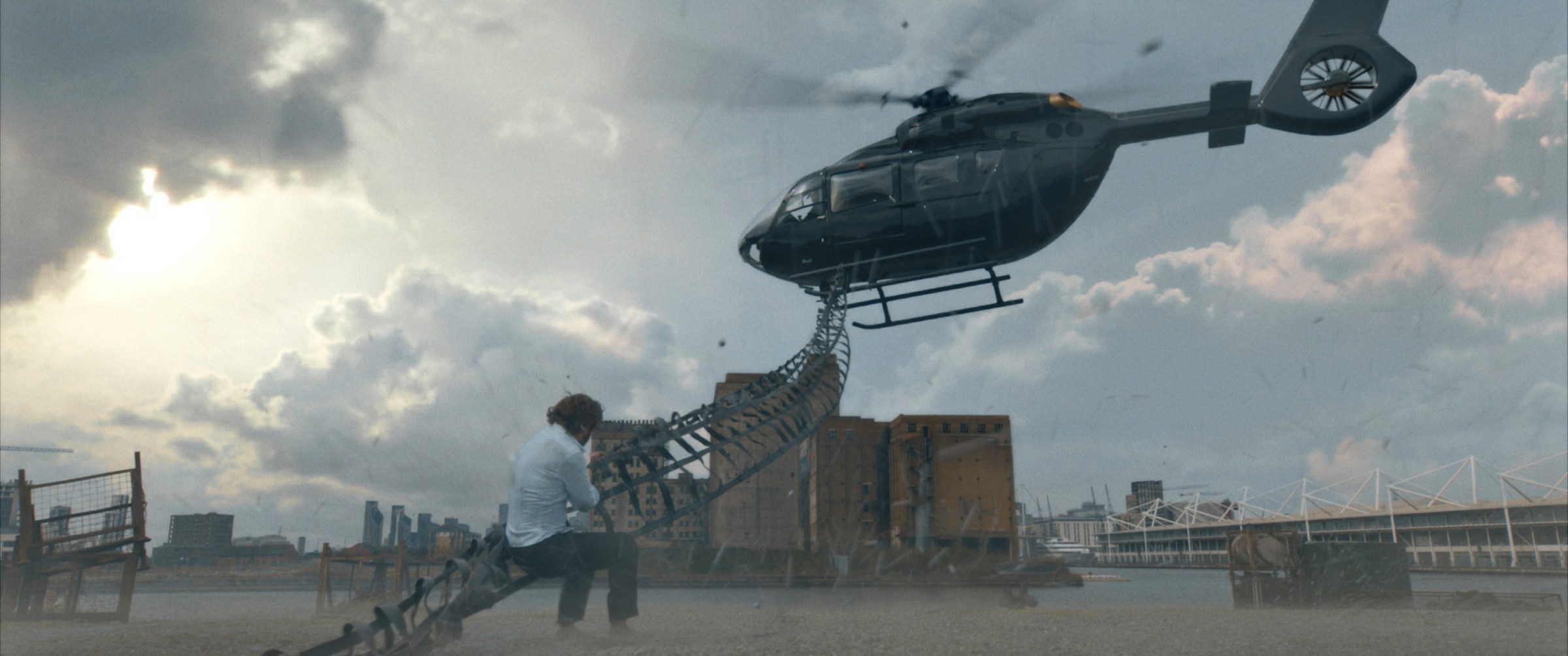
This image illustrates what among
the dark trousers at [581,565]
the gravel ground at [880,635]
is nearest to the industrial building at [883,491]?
the gravel ground at [880,635]

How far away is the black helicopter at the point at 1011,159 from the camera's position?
1627 centimetres

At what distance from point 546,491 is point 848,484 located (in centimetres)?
11993

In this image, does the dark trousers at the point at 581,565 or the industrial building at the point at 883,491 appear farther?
the industrial building at the point at 883,491

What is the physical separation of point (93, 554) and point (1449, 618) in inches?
805

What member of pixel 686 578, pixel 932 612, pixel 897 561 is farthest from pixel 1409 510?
pixel 932 612

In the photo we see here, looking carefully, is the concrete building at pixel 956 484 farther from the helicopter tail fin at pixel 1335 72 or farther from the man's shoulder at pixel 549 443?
the man's shoulder at pixel 549 443

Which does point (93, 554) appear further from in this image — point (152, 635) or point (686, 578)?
point (686, 578)

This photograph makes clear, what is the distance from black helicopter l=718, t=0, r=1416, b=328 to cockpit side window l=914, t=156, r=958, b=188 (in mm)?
23

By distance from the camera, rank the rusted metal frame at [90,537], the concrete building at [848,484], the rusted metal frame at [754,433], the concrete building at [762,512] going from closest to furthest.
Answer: the rusted metal frame at [754,433]
the rusted metal frame at [90,537]
the concrete building at [848,484]
the concrete building at [762,512]

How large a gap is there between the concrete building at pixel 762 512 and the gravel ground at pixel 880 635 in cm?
12377

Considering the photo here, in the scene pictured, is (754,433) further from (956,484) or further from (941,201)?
(956,484)

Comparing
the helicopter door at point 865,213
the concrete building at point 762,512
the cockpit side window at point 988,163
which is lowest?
the concrete building at point 762,512

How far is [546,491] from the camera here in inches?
260

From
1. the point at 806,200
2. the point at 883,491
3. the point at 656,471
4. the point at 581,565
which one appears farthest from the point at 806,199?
the point at 883,491
